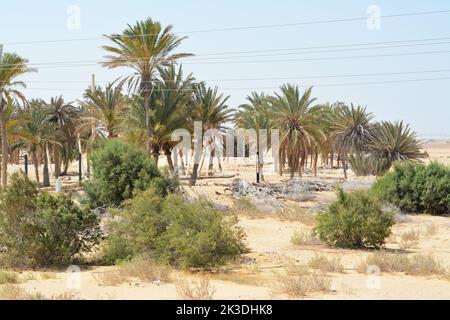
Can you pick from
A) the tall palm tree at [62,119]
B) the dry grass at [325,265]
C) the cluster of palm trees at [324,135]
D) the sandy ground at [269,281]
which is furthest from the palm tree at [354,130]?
the dry grass at [325,265]

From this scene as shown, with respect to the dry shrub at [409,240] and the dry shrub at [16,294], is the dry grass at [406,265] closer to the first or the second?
the dry shrub at [409,240]

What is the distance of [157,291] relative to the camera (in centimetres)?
1095

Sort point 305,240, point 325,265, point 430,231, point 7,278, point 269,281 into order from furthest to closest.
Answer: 1. point 430,231
2. point 305,240
3. point 325,265
4. point 269,281
5. point 7,278

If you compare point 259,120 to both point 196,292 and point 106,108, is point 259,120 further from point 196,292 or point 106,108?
point 196,292

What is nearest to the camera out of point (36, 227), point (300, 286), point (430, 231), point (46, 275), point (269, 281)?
point (300, 286)

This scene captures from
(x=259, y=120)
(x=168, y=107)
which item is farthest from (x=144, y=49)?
(x=259, y=120)

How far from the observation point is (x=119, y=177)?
22.5m

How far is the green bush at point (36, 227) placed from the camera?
14062 millimetres

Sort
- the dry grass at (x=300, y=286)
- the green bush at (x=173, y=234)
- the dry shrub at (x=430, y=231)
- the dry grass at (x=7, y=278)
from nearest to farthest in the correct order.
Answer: the dry grass at (x=300, y=286) → the dry grass at (x=7, y=278) → the green bush at (x=173, y=234) → the dry shrub at (x=430, y=231)

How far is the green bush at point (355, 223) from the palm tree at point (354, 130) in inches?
1094

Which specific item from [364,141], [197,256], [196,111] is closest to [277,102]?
[196,111]

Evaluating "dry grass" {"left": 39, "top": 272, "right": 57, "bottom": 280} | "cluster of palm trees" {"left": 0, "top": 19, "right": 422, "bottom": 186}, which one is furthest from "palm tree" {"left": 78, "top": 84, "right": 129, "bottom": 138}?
"dry grass" {"left": 39, "top": 272, "right": 57, "bottom": 280}

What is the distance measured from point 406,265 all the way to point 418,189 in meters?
16.7

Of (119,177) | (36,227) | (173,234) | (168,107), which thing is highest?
(168,107)
